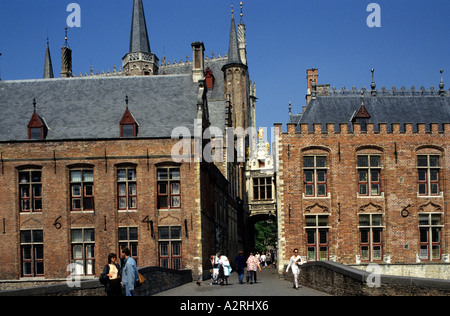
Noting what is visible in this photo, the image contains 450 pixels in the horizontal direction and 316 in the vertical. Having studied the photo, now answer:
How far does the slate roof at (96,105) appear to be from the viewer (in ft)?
118

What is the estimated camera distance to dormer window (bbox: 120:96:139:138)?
116 feet

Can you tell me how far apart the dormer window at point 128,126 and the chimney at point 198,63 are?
4849 millimetres

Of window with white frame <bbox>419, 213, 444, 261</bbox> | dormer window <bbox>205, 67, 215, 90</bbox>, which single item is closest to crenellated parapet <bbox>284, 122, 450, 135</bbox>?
window with white frame <bbox>419, 213, 444, 261</bbox>

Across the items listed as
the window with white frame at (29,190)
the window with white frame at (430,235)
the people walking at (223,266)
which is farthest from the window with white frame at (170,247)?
the window with white frame at (430,235)

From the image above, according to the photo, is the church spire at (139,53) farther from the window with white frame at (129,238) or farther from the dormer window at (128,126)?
the window with white frame at (129,238)

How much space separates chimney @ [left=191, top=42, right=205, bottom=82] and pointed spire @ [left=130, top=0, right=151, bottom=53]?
27.3 meters

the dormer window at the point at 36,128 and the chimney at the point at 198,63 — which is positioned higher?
the chimney at the point at 198,63

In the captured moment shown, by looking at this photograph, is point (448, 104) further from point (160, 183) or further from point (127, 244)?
point (127, 244)

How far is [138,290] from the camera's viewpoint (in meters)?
20.4

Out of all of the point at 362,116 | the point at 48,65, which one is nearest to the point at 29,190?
the point at 362,116

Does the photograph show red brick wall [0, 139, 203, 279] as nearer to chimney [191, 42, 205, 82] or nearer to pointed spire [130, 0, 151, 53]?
chimney [191, 42, 205, 82]

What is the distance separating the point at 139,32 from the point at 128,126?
32.6 meters

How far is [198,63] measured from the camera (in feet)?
126

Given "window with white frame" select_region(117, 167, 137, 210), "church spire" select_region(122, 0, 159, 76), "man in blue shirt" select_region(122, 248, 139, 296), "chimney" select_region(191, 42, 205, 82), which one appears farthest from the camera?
"church spire" select_region(122, 0, 159, 76)
